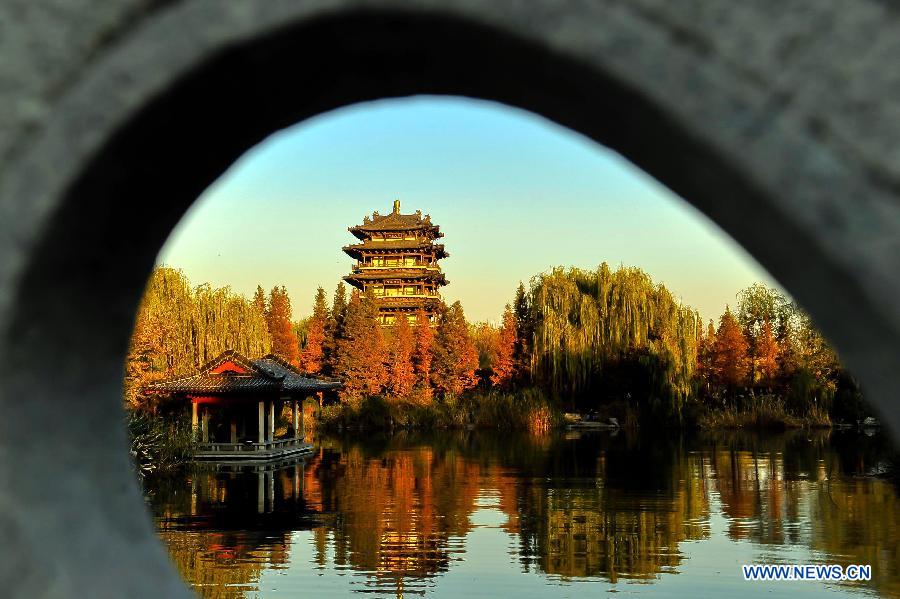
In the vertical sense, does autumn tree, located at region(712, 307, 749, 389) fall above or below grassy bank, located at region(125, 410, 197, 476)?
above

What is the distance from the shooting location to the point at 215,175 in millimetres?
1543

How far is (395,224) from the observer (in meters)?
34.2

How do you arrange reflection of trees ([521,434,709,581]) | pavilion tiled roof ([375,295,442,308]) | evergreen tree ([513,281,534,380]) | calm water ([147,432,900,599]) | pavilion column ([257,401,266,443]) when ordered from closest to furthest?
calm water ([147,432,900,599]), reflection of trees ([521,434,709,581]), pavilion column ([257,401,266,443]), evergreen tree ([513,281,534,380]), pavilion tiled roof ([375,295,442,308])

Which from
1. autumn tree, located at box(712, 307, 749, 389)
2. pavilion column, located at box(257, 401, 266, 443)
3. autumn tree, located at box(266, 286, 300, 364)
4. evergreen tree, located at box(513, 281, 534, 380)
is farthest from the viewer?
autumn tree, located at box(266, 286, 300, 364)

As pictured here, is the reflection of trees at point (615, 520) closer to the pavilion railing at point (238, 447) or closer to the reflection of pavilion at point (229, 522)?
the reflection of pavilion at point (229, 522)

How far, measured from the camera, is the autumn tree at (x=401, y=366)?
26.8 m

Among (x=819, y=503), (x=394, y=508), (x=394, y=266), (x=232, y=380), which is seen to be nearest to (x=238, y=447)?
(x=232, y=380)

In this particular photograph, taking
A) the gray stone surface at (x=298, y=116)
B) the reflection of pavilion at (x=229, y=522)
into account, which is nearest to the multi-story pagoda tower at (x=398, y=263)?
the reflection of pavilion at (x=229, y=522)

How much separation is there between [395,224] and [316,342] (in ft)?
24.3

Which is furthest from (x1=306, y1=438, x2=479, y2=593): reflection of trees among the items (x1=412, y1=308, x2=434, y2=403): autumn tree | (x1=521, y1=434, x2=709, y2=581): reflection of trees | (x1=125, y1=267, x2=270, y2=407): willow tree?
(x1=412, y1=308, x2=434, y2=403): autumn tree

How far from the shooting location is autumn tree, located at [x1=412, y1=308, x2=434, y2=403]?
27.5 m

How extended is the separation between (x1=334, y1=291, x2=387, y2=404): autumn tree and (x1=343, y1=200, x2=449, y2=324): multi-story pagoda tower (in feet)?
19.9

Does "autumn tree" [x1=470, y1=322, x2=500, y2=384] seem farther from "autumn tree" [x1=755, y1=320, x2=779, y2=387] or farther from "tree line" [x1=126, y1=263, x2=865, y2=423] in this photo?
"autumn tree" [x1=755, y1=320, x2=779, y2=387]

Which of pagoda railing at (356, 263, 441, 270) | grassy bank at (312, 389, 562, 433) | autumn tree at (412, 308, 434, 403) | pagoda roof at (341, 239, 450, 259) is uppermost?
pagoda roof at (341, 239, 450, 259)
